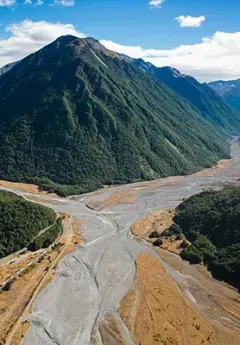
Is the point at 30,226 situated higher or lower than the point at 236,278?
higher

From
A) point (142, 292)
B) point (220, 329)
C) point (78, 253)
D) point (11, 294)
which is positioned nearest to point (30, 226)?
point (78, 253)

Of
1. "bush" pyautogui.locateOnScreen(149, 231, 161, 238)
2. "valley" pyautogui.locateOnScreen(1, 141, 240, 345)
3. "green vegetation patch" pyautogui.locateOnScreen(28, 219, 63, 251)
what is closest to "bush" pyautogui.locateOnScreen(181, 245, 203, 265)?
"valley" pyautogui.locateOnScreen(1, 141, 240, 345)

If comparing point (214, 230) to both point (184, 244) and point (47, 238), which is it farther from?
point (47, 238)

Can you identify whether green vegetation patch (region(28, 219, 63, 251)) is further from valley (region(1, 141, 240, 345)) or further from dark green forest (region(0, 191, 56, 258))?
valley (region(1, 141, 240, 345))

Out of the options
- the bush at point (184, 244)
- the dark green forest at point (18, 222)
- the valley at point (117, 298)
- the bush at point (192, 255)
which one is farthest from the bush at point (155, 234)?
the dark green forest at point (18, 222)

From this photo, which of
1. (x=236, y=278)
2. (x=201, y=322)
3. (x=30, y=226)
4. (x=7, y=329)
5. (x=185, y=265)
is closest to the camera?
(x=7, y=329)

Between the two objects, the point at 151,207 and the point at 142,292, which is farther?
the point at 151,207

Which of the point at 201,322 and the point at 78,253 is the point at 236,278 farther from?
the point at 78,253
